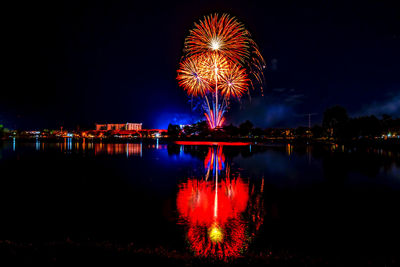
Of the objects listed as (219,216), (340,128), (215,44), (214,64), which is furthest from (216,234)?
(340,128)

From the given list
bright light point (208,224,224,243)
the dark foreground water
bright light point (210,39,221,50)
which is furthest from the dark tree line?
bright light point (208,224,224,243)

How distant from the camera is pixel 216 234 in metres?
6.12

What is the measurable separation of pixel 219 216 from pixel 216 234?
1.24 m

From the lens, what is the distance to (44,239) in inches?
231

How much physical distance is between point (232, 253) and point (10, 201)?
835 centimetres

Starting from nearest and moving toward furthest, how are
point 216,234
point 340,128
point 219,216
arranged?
point 216,234 < point 219,216 < point 340,128

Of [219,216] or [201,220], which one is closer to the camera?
[201,220]

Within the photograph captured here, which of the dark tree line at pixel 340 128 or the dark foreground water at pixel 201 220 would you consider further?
the dark tree line at pixel 340 128

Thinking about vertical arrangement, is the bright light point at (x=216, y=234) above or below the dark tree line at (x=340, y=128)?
below

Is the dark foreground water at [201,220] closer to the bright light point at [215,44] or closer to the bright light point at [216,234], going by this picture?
the bright light point at [216,234]

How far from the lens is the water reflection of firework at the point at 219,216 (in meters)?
5.53

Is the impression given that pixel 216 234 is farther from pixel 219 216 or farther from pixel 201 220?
pixel 219 216

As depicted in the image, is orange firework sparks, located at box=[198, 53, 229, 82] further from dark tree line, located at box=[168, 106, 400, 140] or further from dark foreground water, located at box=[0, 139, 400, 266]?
dark foreground water, located at box=[0, 139, 400, 266]

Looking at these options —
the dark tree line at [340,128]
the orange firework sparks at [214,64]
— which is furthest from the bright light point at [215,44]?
the dark tree line at [340,128]
